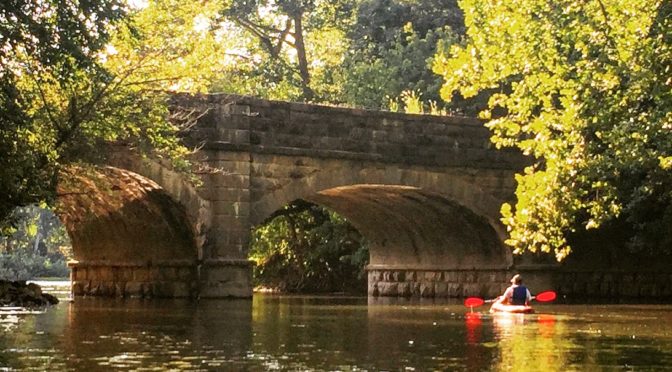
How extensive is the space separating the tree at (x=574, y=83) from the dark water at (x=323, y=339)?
2.08 m

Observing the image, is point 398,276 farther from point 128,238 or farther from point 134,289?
point 128,238

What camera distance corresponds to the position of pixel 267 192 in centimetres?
2831

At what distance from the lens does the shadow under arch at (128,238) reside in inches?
1083

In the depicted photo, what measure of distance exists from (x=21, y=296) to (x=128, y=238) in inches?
146

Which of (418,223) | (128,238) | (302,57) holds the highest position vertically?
(302,57)

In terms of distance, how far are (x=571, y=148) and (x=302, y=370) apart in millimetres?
12452

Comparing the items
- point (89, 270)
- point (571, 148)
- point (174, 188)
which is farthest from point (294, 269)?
point (571, 148)

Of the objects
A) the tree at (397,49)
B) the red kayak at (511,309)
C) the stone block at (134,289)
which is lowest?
the red kayak at (511,309)

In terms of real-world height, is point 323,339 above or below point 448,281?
below

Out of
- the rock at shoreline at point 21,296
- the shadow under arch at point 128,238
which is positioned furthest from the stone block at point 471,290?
the rock at shoreline at point 21,296

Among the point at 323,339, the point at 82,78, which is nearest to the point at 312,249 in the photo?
the point at 82,78

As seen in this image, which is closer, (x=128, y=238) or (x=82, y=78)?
(x=82, y=78)

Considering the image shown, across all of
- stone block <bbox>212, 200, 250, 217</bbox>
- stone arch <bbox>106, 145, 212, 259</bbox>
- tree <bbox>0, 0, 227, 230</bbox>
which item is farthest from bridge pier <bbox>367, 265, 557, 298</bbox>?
tree <bbox>0, 0, 227, 230</bbox>

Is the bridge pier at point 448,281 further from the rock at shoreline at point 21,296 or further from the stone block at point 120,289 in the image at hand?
the rock at shoreline at point 21,296
